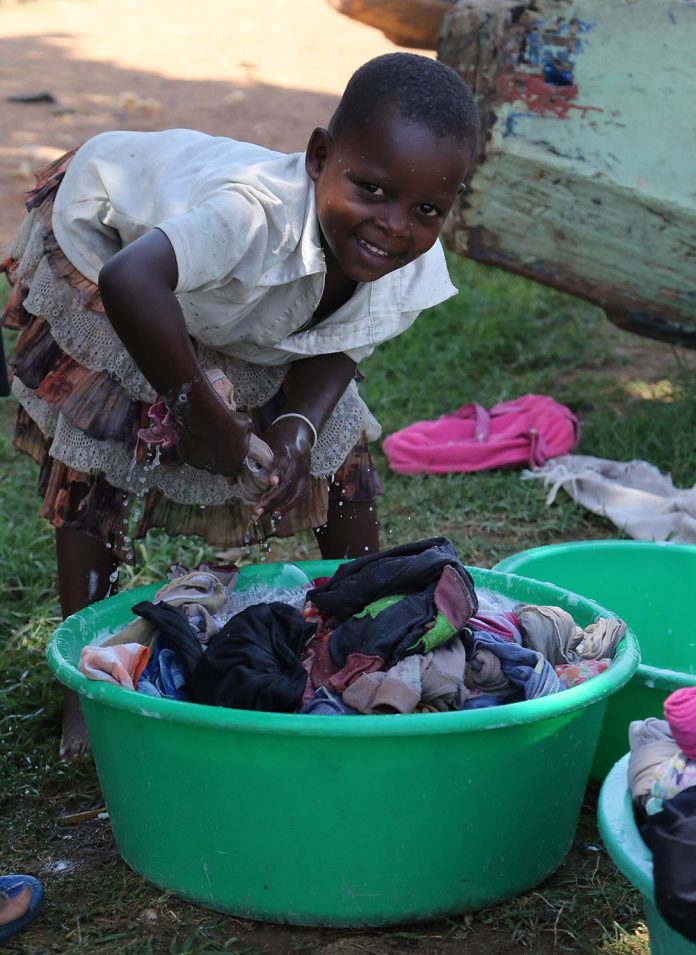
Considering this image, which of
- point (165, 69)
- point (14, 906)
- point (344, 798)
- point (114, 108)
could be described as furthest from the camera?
point (165, 69)

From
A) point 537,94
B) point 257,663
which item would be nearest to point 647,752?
point 257,663

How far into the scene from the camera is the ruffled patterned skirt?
89.0 inches

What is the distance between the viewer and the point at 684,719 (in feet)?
4.99

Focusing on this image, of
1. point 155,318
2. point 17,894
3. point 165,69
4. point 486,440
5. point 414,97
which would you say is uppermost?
point 414,97

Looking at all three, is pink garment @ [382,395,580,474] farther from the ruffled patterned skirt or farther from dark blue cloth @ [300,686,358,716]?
dark blue cloth @ [300,686,358,716]

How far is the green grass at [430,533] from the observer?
6.06 feet

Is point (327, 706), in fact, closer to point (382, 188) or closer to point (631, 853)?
point (631, 853)

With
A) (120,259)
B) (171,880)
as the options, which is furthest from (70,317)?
(171,880)

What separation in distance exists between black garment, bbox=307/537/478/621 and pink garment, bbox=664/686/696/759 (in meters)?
0.51

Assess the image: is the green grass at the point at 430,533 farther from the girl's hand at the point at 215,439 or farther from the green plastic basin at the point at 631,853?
the girl's hand at the point at 215,439

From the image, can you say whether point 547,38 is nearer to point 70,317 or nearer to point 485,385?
point 485,385

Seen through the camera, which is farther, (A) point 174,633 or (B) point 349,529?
(B) point 349,529

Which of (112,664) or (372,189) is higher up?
(372,189)

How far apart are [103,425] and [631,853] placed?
123cm
